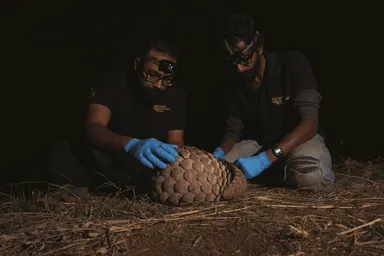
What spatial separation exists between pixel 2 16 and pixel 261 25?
2936mm

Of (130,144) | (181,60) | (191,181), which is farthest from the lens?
(181,60)

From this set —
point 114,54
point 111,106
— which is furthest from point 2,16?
point 111,106

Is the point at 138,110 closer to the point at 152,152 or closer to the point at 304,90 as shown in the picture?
the point at 152,152

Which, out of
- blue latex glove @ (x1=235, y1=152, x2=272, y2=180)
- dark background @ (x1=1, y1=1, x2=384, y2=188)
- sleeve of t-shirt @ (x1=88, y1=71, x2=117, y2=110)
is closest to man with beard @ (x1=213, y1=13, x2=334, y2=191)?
blue latex glove @ (x1=235, y1=152, x2=272, y2=180)

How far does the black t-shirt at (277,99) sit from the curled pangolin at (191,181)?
42.0 inches

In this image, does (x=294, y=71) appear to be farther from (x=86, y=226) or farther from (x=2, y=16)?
(x=2, y=16)

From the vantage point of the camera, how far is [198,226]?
2.12 meters

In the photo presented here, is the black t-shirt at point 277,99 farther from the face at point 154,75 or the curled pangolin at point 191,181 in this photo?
the curled pangolin at point 191,181

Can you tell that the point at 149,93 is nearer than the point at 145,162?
No

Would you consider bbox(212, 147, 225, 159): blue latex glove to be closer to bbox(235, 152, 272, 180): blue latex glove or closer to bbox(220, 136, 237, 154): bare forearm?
bbox(220, 136, 237, 154): bare forearm

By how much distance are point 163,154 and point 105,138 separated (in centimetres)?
75

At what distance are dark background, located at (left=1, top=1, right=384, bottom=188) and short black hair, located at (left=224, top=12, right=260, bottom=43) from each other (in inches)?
46.7

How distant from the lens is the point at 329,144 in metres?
4.86

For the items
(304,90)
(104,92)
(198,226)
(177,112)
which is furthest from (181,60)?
(198,226)
